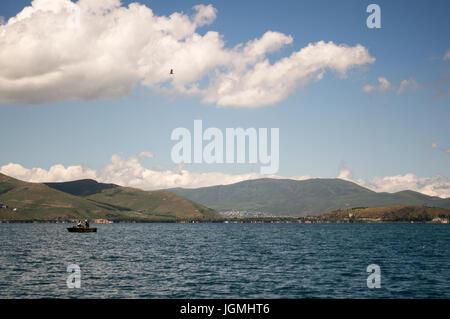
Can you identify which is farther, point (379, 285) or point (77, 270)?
point (77, 270)

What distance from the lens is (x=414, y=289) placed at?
175 feet

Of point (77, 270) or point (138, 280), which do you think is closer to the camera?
point (138, 280)

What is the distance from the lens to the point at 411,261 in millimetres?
86562
